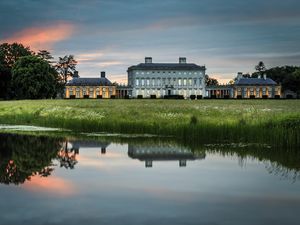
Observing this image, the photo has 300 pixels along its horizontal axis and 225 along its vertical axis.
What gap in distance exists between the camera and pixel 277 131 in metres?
19.3

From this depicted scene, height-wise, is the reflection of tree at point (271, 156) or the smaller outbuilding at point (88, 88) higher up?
the smaller outbuilding at point (88, 88)

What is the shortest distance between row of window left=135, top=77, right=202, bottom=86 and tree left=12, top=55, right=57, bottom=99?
6256 centimetres

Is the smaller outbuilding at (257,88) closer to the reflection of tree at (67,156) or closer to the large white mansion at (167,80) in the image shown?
the large white mansion at (167,80)

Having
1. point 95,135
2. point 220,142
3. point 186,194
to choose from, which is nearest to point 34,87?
point 95,135

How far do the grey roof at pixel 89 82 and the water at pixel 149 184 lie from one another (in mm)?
118064

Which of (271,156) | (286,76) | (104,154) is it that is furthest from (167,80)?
(271,156)

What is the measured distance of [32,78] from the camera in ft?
266

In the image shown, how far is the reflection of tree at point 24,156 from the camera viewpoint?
13234mm

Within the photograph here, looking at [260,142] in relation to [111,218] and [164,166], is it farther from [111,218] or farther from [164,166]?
[111,218]

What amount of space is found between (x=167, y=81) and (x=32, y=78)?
7045 centimetres

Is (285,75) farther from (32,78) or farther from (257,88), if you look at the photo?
(32,78)

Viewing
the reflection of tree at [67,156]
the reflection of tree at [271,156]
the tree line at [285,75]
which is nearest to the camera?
the reflection of tree at [271,156]

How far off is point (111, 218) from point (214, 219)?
69.1 inches

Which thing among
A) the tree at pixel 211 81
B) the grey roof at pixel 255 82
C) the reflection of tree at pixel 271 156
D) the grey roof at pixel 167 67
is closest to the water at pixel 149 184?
the reflection of tree at pixel 271 156
